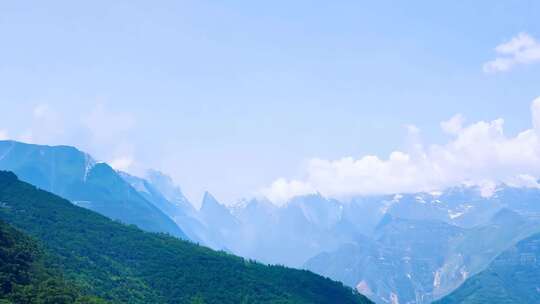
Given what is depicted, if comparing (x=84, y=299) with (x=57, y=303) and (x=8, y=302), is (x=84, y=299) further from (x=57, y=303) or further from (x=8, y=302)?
(x=8, y=302)

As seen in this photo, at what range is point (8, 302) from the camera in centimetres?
16825

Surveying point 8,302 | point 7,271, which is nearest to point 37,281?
point 7,271

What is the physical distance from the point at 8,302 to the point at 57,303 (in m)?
13.4

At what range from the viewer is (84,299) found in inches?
7357

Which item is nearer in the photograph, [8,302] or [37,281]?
[8,302]

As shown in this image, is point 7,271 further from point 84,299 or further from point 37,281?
point 84,299

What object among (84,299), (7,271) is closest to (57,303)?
(84,299)

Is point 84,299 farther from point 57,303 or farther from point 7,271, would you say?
point 7,271

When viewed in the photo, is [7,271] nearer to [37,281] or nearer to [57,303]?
[37,281]

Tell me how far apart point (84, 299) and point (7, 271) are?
935 inches

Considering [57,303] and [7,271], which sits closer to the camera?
[57,303]

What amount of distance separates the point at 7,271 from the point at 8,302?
2361cm

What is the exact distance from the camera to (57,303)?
17775 cm

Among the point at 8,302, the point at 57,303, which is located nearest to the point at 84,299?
the point at 57,303
